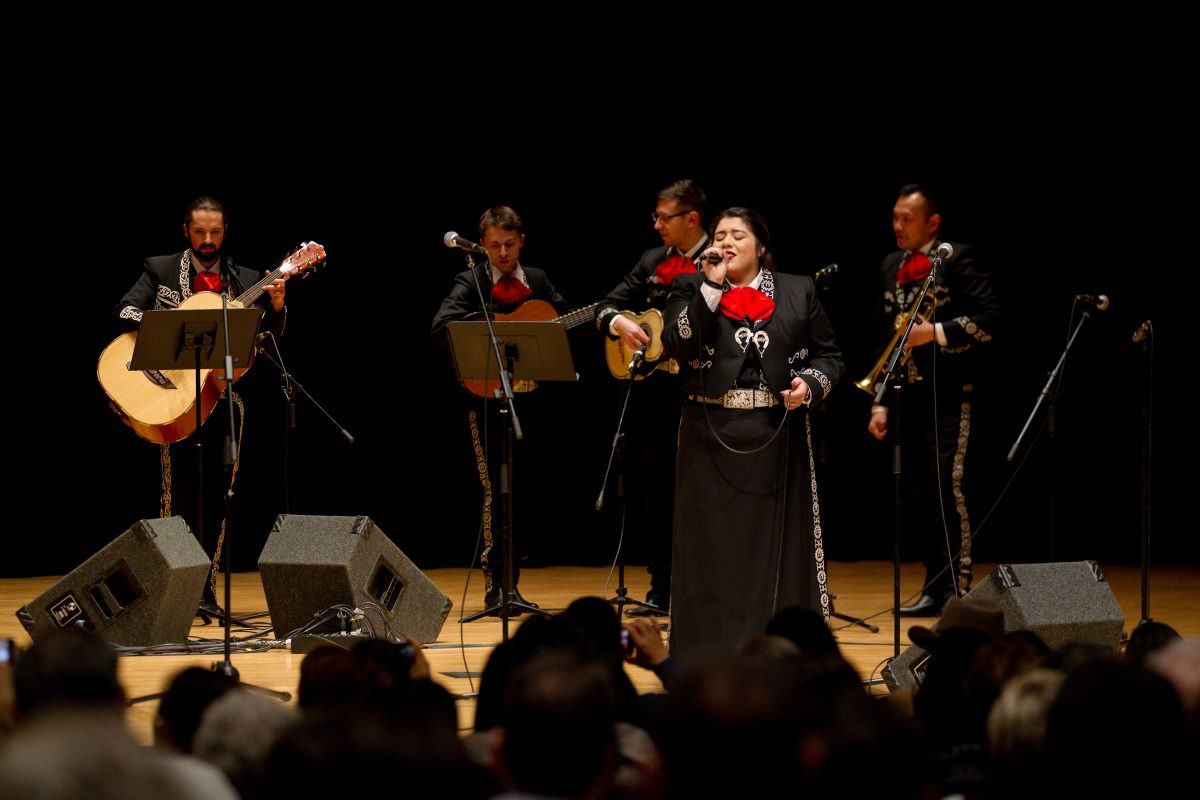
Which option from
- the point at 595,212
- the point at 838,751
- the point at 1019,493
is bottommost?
the point at 1019,493

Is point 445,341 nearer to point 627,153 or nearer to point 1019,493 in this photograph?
point 627,153

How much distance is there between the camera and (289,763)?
203 centimetres

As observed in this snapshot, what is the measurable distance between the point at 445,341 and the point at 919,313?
6.96ft

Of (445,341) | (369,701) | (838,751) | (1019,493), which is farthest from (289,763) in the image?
(1019,493)

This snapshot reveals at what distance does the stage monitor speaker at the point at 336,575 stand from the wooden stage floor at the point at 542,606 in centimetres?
17

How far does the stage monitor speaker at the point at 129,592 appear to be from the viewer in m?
6.00

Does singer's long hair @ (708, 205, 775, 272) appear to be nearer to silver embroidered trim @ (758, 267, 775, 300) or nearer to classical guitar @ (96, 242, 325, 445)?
silver embroidered trim @ (758, 267, 775, 300)

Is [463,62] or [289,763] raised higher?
[463,62]

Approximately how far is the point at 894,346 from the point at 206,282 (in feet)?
9.99

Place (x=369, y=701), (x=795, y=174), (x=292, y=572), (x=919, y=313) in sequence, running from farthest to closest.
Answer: (x=795, y=174)
(x=919, y=313)
(x=292, y=572)
(x=369, y=701)

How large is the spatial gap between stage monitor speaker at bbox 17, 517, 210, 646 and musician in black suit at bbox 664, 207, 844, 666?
6.88 ft

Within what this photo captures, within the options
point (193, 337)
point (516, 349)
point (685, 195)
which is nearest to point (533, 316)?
point (685, 195)

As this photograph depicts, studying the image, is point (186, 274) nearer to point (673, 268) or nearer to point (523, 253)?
point (673, 268)

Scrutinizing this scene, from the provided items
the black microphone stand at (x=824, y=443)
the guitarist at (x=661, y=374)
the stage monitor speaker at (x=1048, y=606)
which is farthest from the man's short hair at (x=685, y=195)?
the stage monitor speaker at (x=1048, y=606)
